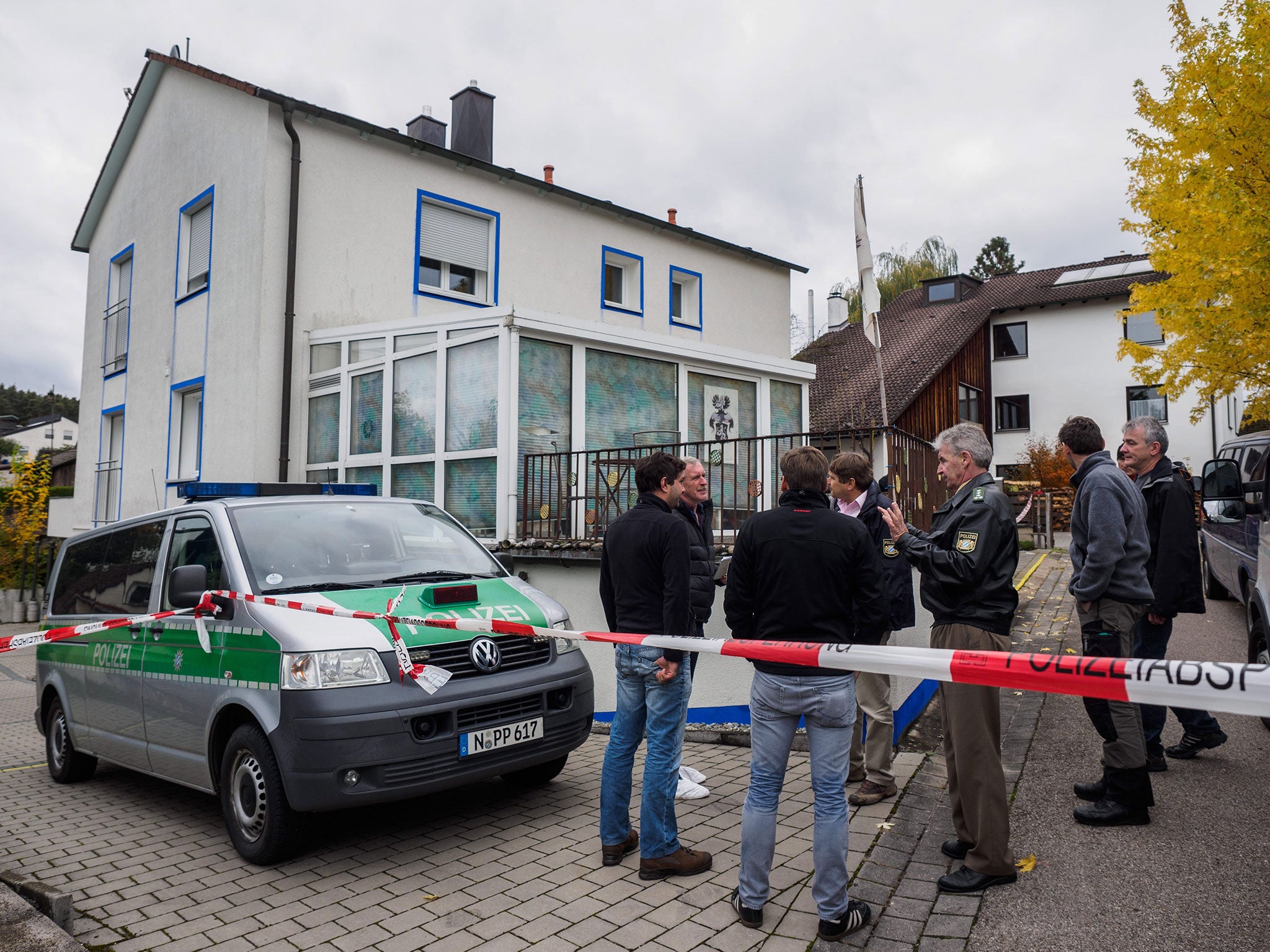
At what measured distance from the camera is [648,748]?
13.1 ft

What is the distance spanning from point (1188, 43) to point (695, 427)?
25.0 ft

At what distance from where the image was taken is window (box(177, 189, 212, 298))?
13.4 metres

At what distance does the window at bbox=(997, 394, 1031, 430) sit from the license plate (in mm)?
30674

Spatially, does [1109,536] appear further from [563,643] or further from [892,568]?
[563,643]

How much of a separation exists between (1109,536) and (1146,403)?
29.2m

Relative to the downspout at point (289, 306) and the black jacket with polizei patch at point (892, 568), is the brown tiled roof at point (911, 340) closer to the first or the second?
the downspout at point (289, 306)

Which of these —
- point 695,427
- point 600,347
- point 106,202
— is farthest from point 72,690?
point 106,202

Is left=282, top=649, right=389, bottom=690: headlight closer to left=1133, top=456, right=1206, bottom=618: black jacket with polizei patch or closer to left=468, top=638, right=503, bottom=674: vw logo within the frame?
left=468, top=638, right=503, bottom=674: vw logo

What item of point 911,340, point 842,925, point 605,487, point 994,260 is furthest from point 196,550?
point 994,260

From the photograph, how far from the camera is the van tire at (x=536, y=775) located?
18.1 ft

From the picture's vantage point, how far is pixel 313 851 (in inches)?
181

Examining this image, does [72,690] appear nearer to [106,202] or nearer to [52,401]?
[106,202]

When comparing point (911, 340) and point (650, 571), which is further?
point (911, 340)

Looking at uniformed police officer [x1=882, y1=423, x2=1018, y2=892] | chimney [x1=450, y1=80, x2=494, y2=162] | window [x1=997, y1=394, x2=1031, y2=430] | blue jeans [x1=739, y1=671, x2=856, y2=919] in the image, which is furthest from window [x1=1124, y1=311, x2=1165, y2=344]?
blue jeans [x1=739, y1=671, x2=856, y2=919]
